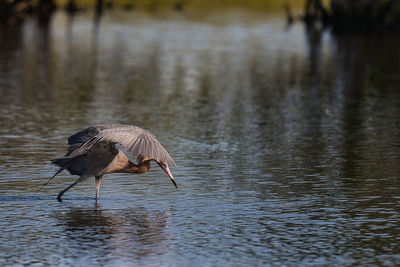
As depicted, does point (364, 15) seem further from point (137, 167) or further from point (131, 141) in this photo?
point (131, 141)

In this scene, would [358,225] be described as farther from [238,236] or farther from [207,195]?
[207,195]

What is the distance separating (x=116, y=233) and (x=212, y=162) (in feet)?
14.9

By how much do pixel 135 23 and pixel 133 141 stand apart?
45.9m

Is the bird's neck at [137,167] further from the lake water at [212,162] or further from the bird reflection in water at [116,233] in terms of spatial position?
the bird reflection in water at [116,233]

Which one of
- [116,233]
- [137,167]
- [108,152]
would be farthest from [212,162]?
[116,233]

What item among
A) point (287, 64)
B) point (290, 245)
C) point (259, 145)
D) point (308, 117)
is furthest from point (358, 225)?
point (287, 64)

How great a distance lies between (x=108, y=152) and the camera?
11.6 m

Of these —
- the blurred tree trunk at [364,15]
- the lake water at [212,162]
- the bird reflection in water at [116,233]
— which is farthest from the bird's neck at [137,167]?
the blurred tree trunk at [364,15]

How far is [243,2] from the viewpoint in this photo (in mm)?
85125

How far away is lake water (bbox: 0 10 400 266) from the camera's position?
9852 millimetres

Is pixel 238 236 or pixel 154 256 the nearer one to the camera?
pixel 154 256

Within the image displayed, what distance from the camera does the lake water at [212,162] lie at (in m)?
9.85

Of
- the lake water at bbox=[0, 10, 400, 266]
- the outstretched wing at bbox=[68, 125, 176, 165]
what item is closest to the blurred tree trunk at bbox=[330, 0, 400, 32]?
the lake water at bbox=[0, 10, 400, 266]

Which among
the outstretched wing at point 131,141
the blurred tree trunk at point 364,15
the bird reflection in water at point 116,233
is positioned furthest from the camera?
the blurred tree trunk at point 364,15
